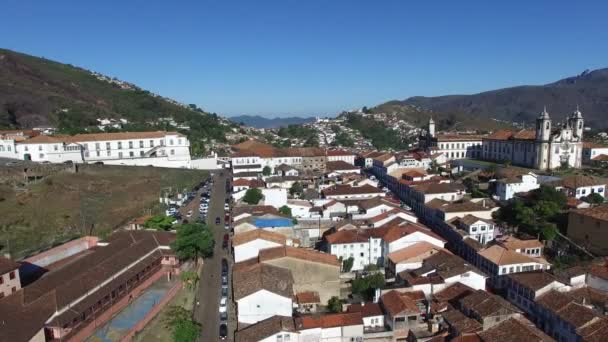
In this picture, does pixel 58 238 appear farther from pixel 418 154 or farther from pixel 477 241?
pixel 418 154

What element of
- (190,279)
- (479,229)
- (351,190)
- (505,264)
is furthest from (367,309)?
(351,190)

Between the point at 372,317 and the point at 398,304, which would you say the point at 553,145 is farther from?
the point at 372,317

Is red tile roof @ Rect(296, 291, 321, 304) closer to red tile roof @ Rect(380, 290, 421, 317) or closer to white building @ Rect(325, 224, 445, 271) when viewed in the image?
red tile roof @ Rect(380, 290, 421, 317)

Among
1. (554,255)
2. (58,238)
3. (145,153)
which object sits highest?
(145,153)

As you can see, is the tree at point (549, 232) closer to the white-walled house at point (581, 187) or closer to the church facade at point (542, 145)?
the white-walled house at point (581, 187)

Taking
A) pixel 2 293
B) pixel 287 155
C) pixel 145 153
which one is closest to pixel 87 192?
pixel 145 153

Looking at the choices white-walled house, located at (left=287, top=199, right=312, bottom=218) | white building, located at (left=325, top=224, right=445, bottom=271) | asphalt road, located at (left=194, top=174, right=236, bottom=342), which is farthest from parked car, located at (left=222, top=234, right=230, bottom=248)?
white building, located at (left=325, top=224, right=445, bottom=271)
